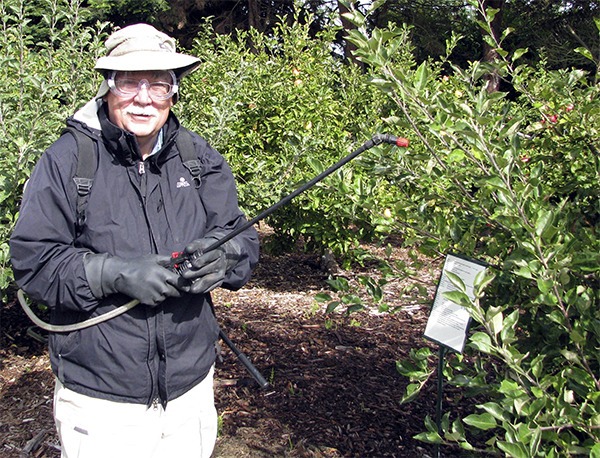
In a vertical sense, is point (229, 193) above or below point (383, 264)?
above

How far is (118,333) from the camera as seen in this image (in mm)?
1958

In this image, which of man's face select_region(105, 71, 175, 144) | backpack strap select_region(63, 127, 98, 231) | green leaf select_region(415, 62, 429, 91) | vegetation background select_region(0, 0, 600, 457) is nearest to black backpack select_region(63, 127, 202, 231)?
backpack strap select_region(63, 127, 98, 231)

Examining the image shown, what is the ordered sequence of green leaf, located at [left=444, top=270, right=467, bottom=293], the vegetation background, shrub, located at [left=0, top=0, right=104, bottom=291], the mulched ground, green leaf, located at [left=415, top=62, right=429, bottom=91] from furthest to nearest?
shrub, located at [left=0, top=0, right=104, bottom=291] → the mulched ground → green leaf, located at [left=415, top=62, right=429, bottom=91] → the vegetation background → green leaf, located at [left=444, top=270, right=467, bottom=293]

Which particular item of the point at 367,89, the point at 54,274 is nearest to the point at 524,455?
the point at 54,274

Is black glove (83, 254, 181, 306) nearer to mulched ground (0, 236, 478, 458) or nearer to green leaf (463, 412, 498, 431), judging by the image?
green leaf (463, 412, 498, 431)

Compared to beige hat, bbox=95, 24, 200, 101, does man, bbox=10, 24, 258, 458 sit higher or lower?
lower

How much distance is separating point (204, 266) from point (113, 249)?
29cm

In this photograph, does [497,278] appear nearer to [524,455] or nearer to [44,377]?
[524,455]

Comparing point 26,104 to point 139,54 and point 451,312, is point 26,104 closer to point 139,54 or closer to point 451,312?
point 139,54

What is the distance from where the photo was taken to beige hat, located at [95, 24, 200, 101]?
6.52 feet

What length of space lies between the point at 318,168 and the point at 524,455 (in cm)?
121

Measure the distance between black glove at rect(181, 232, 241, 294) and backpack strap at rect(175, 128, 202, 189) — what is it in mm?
210

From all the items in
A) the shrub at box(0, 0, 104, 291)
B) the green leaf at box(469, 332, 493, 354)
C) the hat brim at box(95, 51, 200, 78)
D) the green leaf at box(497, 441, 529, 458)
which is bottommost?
the green leaf at box(497, 441, 529, 458)

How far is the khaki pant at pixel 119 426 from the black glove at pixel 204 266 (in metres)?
0.40
